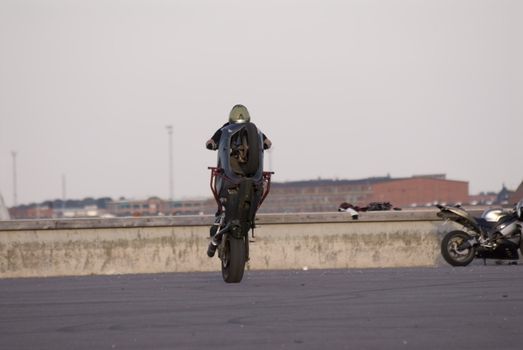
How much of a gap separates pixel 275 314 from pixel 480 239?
10409 millimetres

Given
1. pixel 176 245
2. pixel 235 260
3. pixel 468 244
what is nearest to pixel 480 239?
pixel 468 244

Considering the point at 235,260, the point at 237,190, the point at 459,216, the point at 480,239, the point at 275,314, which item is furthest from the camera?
the point at 459,216

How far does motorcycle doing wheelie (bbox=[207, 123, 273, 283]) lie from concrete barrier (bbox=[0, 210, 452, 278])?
446 cm

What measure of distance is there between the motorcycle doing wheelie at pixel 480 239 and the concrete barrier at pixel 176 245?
0.82m

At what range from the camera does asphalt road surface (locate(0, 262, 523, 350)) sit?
865 centimetres

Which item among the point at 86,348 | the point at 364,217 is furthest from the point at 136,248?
the point at 86,348

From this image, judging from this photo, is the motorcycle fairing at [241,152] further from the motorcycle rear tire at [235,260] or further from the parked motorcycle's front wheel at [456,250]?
the parked motorcycle's front wheel at [456,250]

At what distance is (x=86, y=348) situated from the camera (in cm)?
848

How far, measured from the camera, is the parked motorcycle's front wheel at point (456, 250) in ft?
65.5

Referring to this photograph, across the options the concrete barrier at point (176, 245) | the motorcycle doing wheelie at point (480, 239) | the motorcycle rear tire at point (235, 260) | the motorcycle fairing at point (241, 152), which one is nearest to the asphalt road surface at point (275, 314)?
the motorcycle rear tire at point (235, 260)

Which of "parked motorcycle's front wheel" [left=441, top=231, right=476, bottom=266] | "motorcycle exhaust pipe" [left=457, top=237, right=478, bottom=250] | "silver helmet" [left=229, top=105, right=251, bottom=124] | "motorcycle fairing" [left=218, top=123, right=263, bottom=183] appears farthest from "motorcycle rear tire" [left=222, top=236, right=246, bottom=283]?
"motorcycle exhaust pipe" [left=457, top=237, right=478, bottom=250]

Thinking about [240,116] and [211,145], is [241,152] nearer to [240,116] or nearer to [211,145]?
[211,145]

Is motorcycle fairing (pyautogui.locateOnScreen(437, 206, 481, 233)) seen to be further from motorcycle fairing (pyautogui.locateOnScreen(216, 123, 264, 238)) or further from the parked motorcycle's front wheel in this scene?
motorcycle fairing (pyautogui.locateOnScreen(216, 123, 264, 238))

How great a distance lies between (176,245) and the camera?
67.1ft
